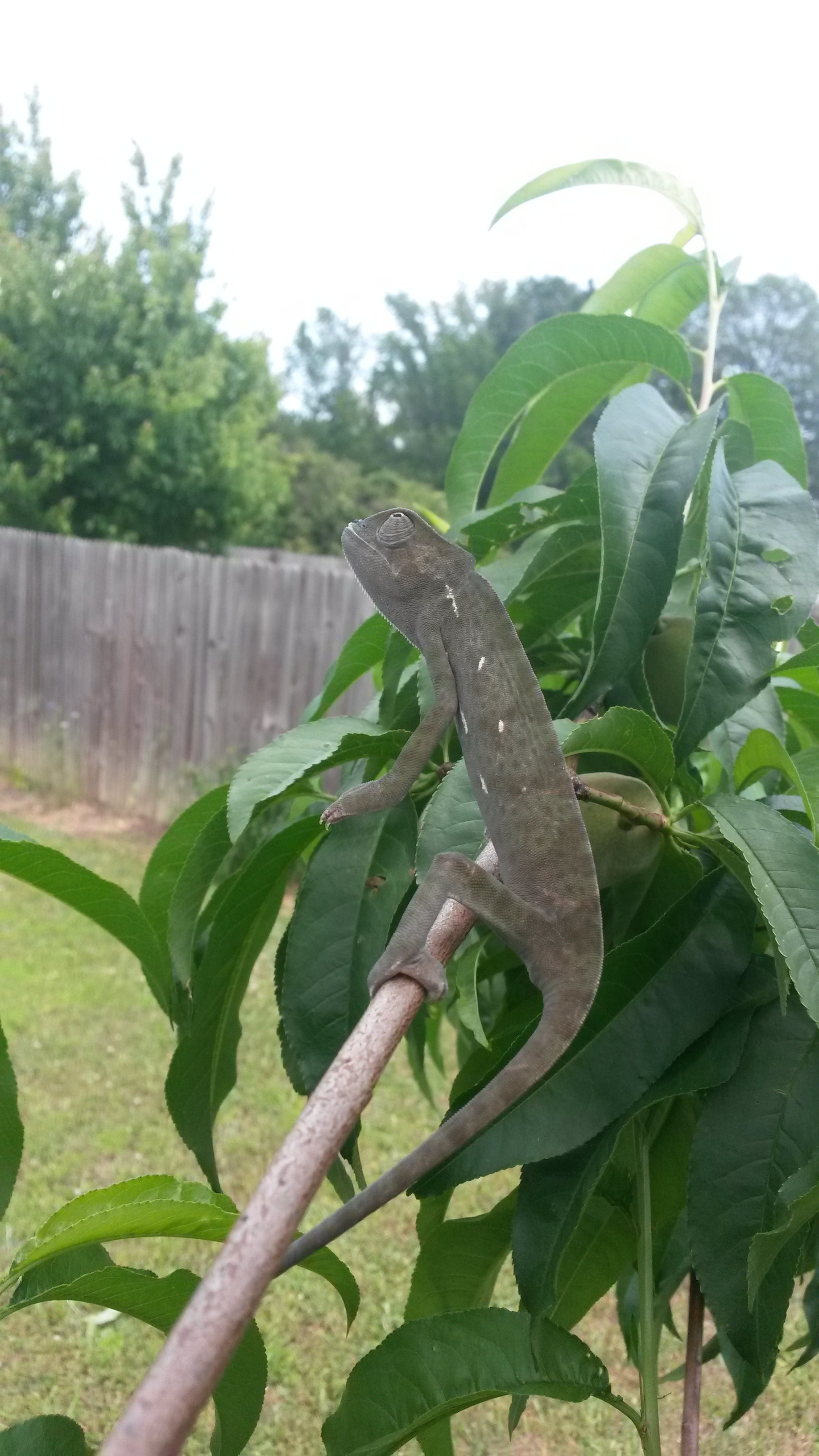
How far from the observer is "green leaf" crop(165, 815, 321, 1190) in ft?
3.08

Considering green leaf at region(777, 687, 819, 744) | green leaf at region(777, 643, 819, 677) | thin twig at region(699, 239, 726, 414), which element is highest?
thin twig at region(699, 239, 726, 414)

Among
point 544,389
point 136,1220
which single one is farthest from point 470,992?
point 544,389

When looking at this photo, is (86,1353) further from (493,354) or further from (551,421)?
(493,354)

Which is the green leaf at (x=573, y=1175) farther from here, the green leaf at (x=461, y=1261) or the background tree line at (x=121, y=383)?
the background tree line at (x=121, y=383)

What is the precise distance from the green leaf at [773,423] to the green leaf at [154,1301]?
958 millimetres

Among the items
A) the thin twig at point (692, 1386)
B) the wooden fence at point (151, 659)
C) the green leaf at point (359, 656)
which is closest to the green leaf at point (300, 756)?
the green leaf at point (359, 656)

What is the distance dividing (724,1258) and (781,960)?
22 centimetres

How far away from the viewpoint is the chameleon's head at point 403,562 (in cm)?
99

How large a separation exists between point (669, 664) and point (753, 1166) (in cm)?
45

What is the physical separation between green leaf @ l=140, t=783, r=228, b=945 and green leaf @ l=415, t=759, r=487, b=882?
24cm

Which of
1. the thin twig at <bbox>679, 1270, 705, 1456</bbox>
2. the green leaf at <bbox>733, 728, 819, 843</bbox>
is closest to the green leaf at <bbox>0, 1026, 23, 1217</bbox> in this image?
the thin twig at <bbox>679, 1270, 705, 1456</bbox>

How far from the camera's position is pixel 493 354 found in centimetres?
1886

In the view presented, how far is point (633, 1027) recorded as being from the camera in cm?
82

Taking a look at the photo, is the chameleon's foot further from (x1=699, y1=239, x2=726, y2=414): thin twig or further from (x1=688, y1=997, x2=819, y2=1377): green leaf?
(x1=699, y1=239, x2=726, y2=414): thin twig
